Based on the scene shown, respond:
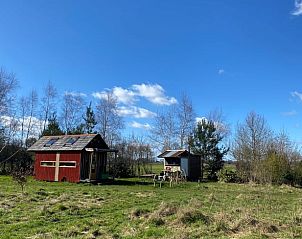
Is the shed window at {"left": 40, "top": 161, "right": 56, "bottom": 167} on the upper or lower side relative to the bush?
upper

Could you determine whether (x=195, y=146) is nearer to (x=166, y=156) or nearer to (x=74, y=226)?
(x=166, y=156)

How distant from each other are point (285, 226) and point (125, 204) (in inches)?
267

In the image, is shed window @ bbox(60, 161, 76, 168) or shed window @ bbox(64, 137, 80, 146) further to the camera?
shed window @ bbox(64, 137, 80, 146)

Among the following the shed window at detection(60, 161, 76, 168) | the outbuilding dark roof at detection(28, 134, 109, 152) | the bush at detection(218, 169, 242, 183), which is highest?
the outbuilding dark roof at detection(28, 134, 109, 152)

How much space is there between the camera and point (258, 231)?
7.96 meters

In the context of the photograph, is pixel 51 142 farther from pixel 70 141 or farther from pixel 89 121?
pixel 89 121

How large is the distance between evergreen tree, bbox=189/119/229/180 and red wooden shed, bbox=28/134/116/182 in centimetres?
1346

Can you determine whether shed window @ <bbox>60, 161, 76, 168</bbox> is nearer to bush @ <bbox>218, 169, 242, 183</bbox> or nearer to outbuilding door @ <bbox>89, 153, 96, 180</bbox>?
outbuilding door @ <bbox>89, 153, 96, 180</bbox>

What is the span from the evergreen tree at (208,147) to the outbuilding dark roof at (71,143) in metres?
13.4

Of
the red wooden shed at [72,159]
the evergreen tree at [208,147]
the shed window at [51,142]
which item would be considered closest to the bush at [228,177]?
the evergreen tree at [208,147]

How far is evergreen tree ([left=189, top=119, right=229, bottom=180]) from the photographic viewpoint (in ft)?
131

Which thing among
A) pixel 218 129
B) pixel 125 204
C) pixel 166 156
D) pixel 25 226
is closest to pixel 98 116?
pixel 166 156

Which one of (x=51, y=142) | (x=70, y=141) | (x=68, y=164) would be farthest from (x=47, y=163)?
(x=70, y=141)

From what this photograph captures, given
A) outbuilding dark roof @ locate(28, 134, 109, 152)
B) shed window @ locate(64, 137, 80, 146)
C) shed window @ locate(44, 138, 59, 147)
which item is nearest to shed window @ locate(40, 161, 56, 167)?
outbuilding dark roof @ locate(28, 134, 109, 152)
